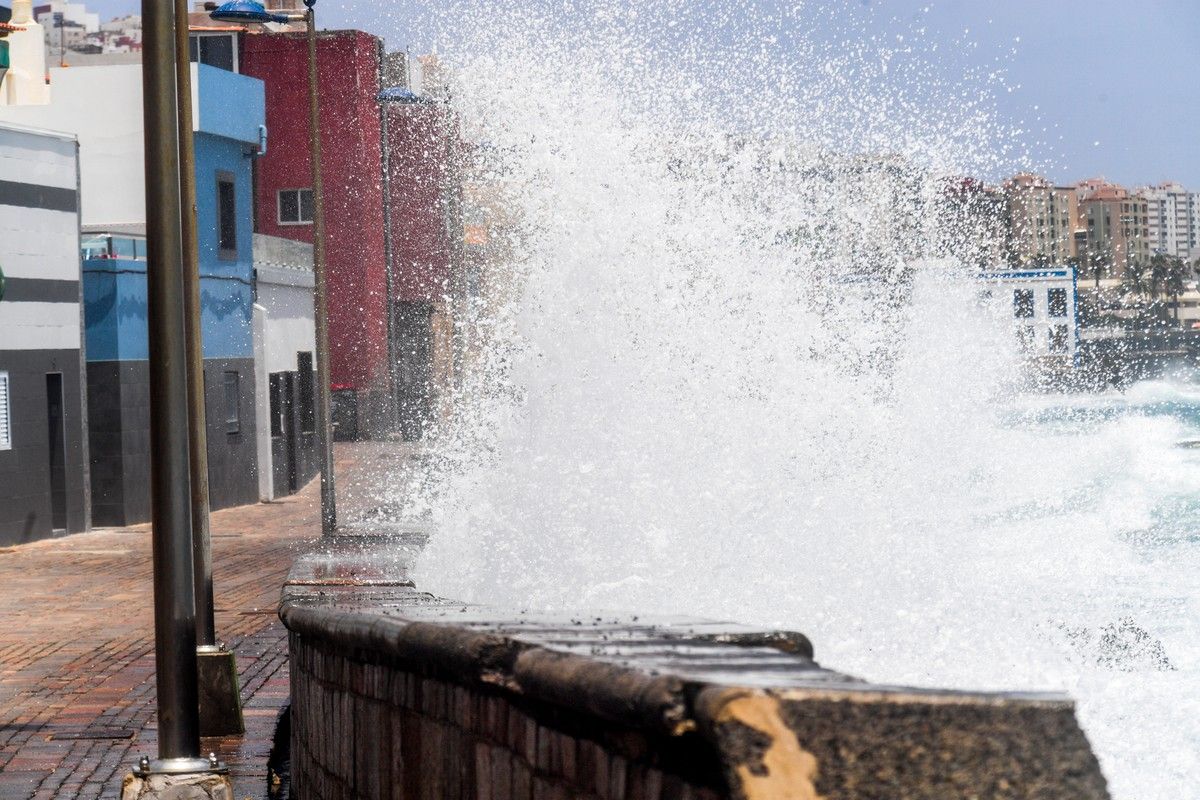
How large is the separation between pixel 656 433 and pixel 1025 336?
2272 inches

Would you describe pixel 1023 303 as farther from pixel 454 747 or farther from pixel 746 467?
pixel 454 747

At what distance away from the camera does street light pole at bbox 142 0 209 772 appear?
6410 mm

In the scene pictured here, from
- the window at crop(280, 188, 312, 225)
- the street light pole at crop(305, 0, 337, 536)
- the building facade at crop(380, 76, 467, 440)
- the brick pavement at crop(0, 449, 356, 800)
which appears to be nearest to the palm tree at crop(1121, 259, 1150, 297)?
the building facade at crop(380, 76, 467, 440)

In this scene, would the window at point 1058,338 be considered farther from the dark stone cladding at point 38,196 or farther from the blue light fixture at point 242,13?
the dark stone cladding at point 38,196

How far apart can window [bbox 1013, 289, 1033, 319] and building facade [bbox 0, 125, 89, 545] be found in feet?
147

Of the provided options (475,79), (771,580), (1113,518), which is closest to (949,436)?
(1113,518)

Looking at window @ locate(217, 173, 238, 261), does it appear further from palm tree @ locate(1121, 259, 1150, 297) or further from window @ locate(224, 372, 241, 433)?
palm tree @ locate(1121, 259, 1150, 297)

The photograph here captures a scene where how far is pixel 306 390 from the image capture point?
121ft

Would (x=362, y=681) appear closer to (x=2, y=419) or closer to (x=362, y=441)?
(x=2, y=419)

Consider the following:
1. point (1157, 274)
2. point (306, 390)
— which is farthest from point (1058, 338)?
point (1157, 274)

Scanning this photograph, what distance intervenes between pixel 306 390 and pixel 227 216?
614cm

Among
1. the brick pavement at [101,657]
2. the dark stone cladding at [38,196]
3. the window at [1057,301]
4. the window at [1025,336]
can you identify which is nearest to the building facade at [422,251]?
the window at [1057,301]

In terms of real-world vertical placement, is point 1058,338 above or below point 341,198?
below

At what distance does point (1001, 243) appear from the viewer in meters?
71.2
